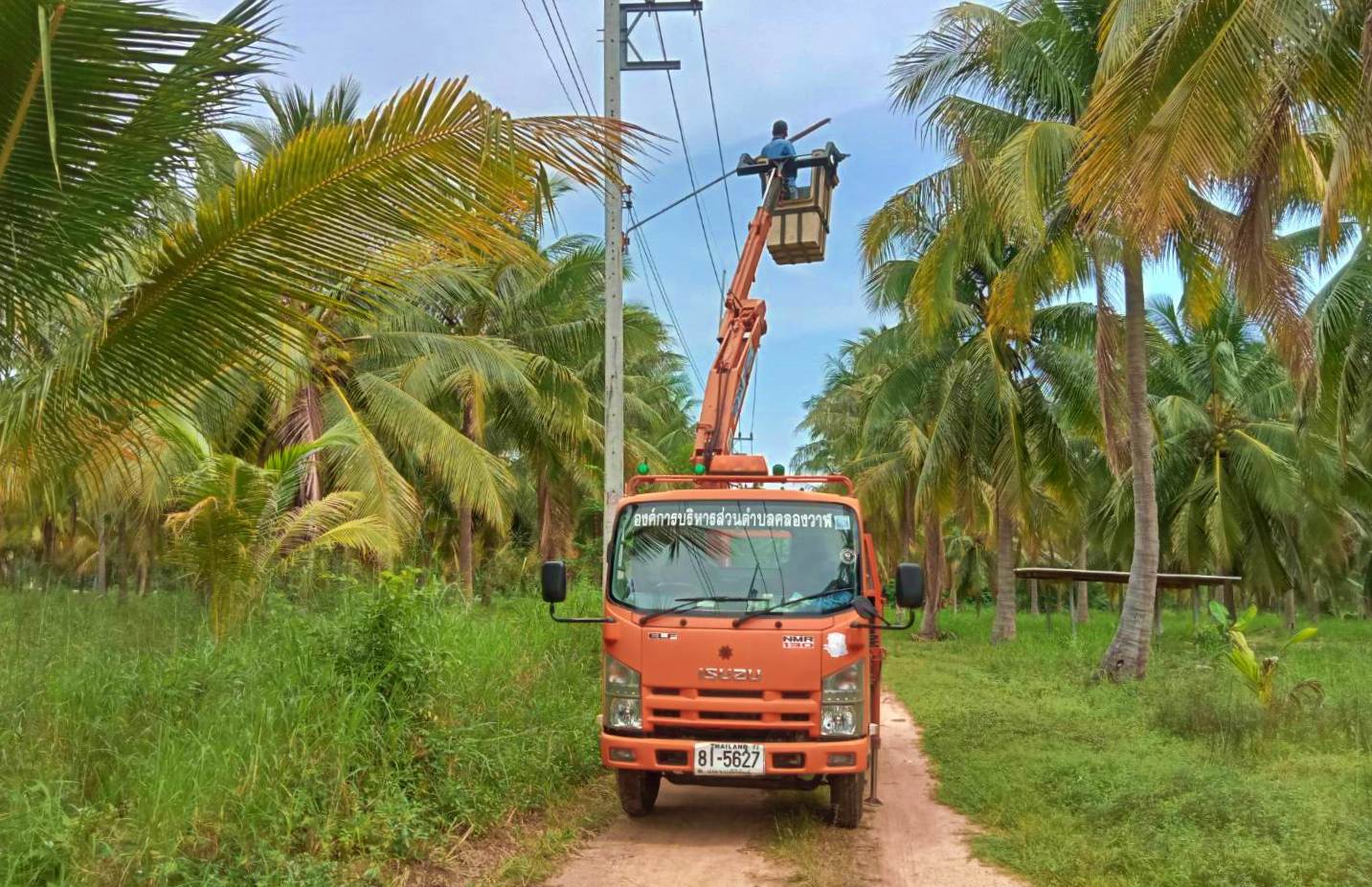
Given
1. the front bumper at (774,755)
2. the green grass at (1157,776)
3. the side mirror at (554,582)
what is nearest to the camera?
the green grass at (1157,776)

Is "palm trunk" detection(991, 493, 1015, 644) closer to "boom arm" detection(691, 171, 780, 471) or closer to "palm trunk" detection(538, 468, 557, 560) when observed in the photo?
"palm trunk" detection(538, 468, 557, 560)

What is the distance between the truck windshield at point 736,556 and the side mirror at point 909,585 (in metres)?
0.31

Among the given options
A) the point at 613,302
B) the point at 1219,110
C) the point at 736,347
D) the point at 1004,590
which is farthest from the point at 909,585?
the point at 1004,590

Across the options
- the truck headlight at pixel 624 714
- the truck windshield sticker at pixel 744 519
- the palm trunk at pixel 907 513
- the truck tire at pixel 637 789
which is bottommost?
the truck tire at pixel 637 789

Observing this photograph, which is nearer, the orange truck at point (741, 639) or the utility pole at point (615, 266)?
the orange truck at point (741, 639)

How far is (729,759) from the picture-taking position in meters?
6.73

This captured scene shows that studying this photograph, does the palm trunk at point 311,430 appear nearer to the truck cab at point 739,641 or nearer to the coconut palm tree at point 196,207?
the truck cab at point 739,641

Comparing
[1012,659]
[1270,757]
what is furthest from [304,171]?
[1012,659]

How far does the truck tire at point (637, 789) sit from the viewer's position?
7355 mm

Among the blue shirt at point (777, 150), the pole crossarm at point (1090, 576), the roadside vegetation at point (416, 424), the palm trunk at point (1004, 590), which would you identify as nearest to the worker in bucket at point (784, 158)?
the blue shirt at point (777, 150)

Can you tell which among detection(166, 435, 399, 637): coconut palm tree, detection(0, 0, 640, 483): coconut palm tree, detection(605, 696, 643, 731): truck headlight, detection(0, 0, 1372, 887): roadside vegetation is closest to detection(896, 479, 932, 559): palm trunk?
detection(0, 0, 1372, 887): roadside vegetation

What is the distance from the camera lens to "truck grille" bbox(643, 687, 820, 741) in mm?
6758

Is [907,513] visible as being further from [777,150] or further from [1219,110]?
[1219,110]

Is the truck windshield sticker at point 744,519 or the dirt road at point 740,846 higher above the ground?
the truck windshield sticker at point 744,519
